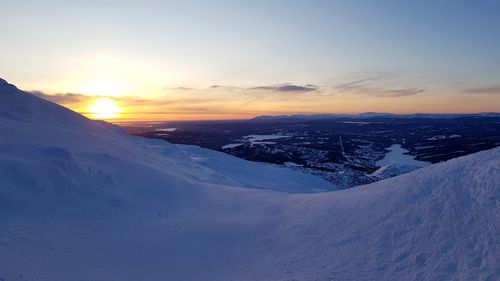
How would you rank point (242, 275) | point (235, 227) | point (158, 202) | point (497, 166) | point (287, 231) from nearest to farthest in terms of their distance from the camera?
point (242, 275) → point (497, 166) → point (287, 231) → point (235, 227) → point (158, 202)

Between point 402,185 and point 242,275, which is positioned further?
point 402,185

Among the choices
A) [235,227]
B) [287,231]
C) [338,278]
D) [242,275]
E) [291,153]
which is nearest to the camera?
[338,278]

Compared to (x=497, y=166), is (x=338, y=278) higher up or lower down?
lower down

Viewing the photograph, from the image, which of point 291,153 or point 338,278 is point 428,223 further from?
point 291,153

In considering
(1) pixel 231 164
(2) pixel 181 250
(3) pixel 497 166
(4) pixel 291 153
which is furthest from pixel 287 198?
(4) pixel 291 153

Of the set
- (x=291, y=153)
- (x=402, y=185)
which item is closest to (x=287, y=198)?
(x=402, y=185)

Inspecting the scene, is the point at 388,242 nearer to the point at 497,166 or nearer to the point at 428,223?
the point at 428,223
